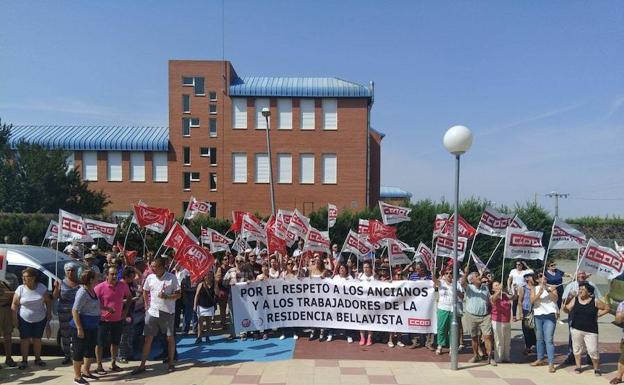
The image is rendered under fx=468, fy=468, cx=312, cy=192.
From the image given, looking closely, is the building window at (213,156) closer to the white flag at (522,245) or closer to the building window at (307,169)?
the building window at (307,169)

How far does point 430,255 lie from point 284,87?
93.1 feet

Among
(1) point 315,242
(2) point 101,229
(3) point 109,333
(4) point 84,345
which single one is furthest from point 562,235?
(2) point 101,229

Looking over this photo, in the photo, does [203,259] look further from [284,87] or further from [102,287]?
[284,87]

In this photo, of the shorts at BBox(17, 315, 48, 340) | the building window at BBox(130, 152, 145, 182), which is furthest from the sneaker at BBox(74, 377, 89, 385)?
the building window at BBox(130, 152, 145, 182)

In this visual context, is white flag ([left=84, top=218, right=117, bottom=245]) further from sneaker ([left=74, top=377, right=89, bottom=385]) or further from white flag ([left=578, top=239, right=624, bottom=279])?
white flag ([left=578, top=239, right=624, bottom=279])

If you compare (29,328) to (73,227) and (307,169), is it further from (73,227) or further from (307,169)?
(307,169)

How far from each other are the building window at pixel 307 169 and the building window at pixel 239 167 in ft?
15.4

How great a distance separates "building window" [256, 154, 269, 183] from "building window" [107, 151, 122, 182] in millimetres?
11657

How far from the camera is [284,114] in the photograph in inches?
1507

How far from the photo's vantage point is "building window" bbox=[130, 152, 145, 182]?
3947 cm

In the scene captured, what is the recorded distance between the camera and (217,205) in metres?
39.5

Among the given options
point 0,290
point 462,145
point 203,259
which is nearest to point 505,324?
point 462,145

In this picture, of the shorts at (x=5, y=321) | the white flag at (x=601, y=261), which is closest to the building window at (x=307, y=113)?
the white flag at (x=601, y=261)

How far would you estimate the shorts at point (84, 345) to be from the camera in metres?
7.27
